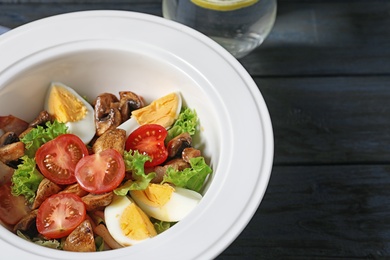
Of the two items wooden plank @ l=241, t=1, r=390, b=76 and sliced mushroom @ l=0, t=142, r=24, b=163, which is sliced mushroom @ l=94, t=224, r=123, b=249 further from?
wooden plank @ l=241, t=1, r=390, b=76

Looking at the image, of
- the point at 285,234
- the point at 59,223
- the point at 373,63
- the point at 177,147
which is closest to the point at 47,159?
the point at 59,223

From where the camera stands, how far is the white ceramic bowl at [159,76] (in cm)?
115

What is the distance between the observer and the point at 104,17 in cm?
134

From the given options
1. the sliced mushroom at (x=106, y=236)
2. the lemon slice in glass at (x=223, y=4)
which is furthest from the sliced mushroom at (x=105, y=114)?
the lemon slice in glass at (x=223, y=4)

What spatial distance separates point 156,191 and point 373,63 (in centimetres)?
76

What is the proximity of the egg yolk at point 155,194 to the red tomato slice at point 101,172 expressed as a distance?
52mm

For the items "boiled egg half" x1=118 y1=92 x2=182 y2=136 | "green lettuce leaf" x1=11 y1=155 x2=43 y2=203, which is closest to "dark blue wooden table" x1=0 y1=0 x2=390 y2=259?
"boiled egg half" x1=118 y1=92 x2=182 y2=136

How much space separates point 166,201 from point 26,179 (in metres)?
0.25

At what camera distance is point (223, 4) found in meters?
1.52

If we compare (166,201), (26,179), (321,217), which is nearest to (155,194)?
(166,201)

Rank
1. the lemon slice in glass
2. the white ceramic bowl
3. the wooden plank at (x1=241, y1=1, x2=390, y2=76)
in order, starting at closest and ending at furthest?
1. the white ceramic bowl
2. the lemon slice in glass
3. the wooden plank at (x1=241, y1=1, x2=390, y2=76)

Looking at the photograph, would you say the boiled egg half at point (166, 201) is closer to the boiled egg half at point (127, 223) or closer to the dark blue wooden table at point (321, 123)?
the boiled egg half at point (127, 223)

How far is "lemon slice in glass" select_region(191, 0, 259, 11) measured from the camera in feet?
4.98

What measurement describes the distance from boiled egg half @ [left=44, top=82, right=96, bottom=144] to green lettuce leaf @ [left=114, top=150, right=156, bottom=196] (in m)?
0.13
